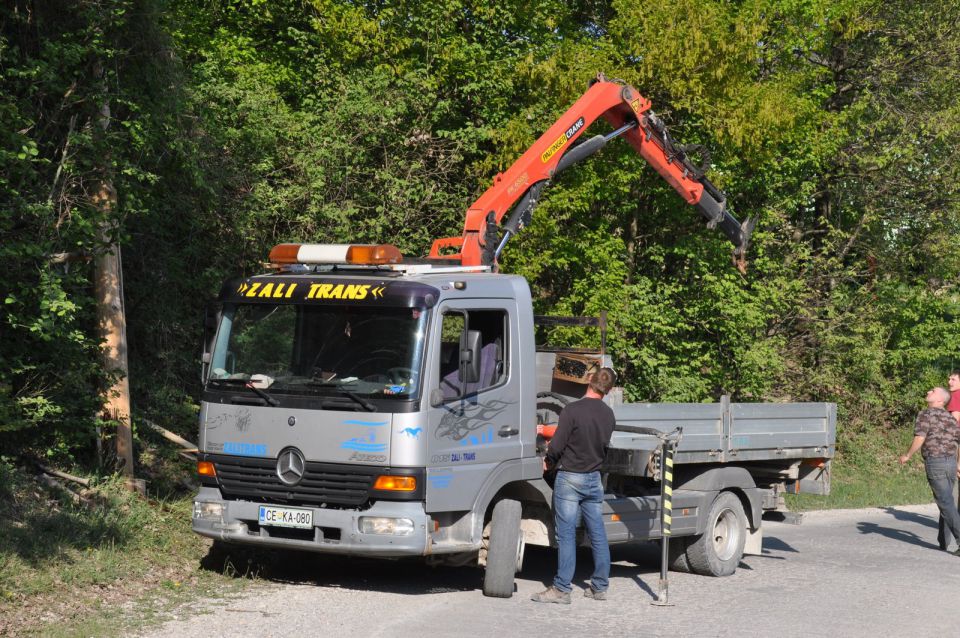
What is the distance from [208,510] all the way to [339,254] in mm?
2409

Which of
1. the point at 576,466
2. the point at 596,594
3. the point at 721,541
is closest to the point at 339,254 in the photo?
the point at 576,466

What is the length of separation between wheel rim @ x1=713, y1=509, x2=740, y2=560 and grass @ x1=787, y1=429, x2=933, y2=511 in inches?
246

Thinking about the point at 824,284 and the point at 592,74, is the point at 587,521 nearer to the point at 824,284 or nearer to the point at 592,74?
the point at 592,74

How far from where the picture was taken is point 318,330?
909cm

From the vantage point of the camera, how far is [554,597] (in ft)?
30.1

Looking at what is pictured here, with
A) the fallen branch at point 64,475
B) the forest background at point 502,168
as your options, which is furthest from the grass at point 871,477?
the fallen branch at point 64,475

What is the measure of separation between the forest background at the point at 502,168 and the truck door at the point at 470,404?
364cm

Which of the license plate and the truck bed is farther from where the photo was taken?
the truck bed

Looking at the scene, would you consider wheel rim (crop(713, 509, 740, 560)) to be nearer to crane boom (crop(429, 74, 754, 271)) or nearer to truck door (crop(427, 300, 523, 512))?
truck door (crop(427, 300, 523, 512))

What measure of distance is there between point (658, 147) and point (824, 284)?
1143cm

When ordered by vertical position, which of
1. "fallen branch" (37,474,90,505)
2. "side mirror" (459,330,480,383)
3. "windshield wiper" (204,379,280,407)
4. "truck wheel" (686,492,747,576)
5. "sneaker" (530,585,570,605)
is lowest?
"sneaker" (530,585,570,605)

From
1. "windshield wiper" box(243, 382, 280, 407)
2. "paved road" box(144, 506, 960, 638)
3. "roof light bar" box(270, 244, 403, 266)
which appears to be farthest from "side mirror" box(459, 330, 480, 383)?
"paved road" box(144, 506, 960, 638)

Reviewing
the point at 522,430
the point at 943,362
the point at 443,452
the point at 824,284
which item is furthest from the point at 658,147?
the point at 943,362

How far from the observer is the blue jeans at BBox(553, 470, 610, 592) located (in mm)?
9188
